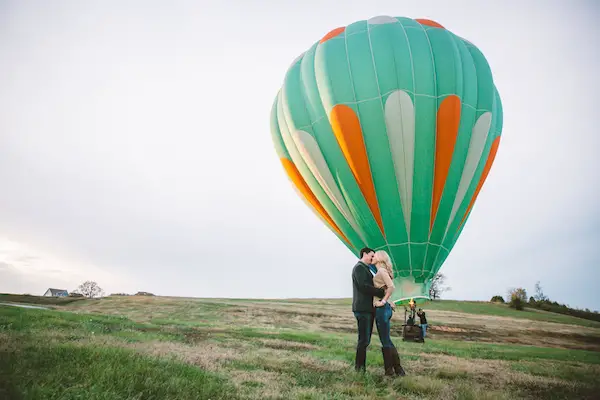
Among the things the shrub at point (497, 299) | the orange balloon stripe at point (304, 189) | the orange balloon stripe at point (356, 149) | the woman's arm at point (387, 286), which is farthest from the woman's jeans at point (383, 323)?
the shrub at point (497, 299)

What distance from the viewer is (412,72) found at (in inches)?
485

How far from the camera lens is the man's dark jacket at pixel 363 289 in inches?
257

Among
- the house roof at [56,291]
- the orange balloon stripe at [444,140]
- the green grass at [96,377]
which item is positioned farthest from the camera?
the house roof at [56,291]

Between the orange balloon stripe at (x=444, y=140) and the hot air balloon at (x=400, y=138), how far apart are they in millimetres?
33

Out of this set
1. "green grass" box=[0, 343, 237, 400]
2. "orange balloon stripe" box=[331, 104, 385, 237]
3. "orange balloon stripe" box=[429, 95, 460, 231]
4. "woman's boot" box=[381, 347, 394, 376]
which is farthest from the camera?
"orange balloon stripe" box=[331, 104, 385, 237]

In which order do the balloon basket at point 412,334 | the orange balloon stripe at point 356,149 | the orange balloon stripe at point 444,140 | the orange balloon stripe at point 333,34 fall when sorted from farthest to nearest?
the balloon basket at point 412,334 < the orange balloon stripe at point 333,34 < the orange balloon stripe at point 356,149 < the orange balloon stripe at point 444,140

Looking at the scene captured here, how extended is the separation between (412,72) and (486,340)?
18923 millimetres

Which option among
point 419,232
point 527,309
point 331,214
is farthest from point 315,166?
point 527,309

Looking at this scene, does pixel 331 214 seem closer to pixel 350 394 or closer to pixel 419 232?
pixel 419 232

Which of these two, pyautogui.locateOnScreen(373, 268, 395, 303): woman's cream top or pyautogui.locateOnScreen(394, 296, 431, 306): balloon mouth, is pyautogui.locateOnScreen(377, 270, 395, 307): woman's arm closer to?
pyautogui.locateOnScreen(373, 268, 395, 303): woman's cream top

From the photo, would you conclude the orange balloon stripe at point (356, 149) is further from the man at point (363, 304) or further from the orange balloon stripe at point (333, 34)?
the man at point (363, 304)

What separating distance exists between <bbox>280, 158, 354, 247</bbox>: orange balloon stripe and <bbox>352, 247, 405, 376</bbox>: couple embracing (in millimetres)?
7029

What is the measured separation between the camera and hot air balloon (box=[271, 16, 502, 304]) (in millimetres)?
11750

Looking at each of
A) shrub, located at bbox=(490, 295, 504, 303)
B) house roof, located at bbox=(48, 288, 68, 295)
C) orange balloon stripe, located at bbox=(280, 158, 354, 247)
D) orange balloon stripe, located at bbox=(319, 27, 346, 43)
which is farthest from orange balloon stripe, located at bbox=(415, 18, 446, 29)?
house roof, located at bbox=(48, 288, 68, 295)
